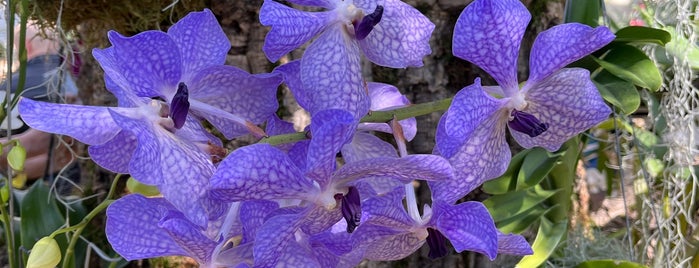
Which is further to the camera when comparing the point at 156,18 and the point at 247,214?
the point at 156,18

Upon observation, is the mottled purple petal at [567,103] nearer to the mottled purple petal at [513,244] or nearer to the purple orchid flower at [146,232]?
the mottled purple petal at [513,244]

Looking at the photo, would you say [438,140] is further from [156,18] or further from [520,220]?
[156,18]

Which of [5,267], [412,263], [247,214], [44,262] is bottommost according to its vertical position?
[5,267]

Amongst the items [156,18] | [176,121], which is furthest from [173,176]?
[156,18]

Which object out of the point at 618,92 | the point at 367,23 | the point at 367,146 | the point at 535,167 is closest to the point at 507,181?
the point at 535,167

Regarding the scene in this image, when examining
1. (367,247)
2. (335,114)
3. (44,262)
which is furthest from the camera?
(44,262)

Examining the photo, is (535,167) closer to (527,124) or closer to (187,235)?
(527,124)

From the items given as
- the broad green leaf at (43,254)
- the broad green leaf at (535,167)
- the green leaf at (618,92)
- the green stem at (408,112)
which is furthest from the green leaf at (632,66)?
the broad green leaf at (43,254)
